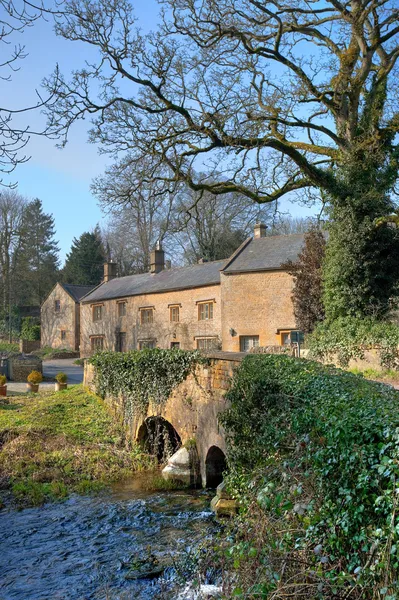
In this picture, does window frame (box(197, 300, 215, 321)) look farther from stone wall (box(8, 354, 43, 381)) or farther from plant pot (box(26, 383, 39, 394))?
plant pot (box(26, 383, 39, 394))

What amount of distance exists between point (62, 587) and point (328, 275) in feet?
43.2

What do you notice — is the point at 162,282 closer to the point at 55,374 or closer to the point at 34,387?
the point at 55,374

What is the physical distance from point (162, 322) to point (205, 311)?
4259 mm

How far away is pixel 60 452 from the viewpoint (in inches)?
545

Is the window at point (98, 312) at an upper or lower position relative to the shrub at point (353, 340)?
upper

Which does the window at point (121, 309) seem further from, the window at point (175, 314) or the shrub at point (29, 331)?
the shrub at point (29, 331)

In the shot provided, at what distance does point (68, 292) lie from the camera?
154 feet

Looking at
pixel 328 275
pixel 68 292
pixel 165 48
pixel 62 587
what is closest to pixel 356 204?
pixel 328 275

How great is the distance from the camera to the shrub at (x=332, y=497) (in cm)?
388

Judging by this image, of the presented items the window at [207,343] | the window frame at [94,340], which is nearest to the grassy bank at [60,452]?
the window at [207,343]

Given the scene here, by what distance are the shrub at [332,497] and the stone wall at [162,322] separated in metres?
25.0

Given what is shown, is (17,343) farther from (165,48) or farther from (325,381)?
(325,381)

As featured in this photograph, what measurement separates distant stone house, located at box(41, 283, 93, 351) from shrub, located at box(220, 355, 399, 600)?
41.7 metres

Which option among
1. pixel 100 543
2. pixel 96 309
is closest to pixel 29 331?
pixel 96 309
